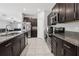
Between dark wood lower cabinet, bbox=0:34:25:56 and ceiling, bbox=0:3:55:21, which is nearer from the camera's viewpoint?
dark wood lower cabinet, bbox=0:34:25:56

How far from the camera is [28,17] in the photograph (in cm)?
1126

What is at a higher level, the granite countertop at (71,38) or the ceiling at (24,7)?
the ceiling at (24,7)

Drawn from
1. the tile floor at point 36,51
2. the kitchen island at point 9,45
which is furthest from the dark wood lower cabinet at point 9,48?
the tile floor at point 36,51

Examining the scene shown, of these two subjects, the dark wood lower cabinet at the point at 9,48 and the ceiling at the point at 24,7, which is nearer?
the dark wood lower cabinet at the point at 9,48

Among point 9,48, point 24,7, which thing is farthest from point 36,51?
point 24,7

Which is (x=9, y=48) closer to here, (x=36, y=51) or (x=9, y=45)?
(x=9, y=45)

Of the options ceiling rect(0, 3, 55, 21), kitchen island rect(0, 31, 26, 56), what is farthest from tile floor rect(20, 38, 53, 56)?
ceiling rect(0, 3, 55, 21)

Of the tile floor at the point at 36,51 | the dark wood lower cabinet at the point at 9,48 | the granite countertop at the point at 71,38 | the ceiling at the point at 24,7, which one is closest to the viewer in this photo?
the granite countertop at the point at 71,38

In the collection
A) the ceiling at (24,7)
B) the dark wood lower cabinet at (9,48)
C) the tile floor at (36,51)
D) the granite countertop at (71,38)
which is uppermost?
the ceiling at (24,7)

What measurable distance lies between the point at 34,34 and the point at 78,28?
318 inches

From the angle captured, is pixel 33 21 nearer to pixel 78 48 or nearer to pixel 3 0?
pixel 3 0

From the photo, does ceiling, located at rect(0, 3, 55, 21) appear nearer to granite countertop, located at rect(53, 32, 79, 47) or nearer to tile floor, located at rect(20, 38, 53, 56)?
tile floor, located at rect(20, 38, 53, 56)

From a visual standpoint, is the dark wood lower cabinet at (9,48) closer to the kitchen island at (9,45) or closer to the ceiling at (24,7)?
the kitchen island at (9,45)

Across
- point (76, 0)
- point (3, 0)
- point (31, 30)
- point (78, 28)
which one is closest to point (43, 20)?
point (31, 30)
